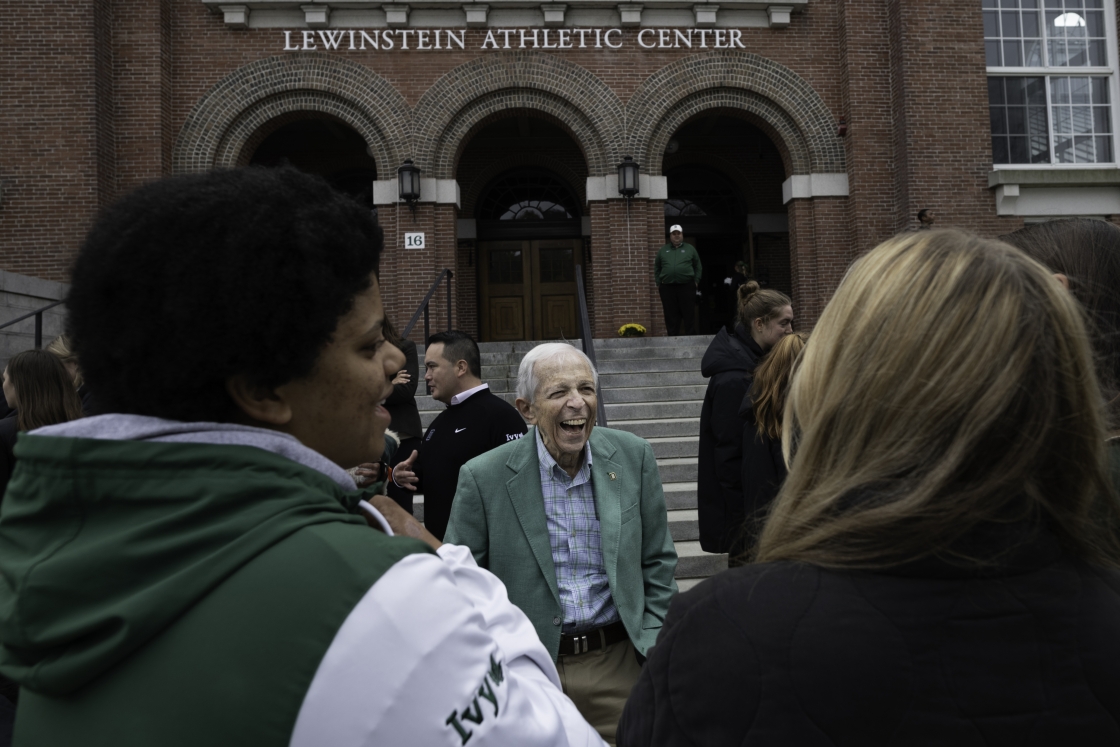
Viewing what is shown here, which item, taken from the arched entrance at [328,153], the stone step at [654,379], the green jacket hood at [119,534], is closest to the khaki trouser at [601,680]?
the green jacket hood at [119,534]

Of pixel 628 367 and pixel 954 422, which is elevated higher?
pixel 628 367

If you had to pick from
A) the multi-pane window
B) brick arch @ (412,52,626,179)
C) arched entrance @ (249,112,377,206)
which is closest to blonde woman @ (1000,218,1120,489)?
brick arch @ (412,52,626,179)

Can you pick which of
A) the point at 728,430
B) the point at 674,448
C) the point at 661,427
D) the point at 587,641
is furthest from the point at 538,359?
the point at 661,427

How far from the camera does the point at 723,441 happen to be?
14.9 feet

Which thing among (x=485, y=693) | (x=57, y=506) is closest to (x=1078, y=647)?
(x=485, y=693)

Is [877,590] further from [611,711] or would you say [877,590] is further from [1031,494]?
[611,711]

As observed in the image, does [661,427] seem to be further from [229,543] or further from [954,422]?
[229,543]

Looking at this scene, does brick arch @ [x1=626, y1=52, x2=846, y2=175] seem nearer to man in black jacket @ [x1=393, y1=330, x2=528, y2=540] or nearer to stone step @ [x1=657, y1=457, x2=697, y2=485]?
stone step @ [x1=657, y1=457, x2=697, y2=485]

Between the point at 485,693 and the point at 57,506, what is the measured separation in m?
0.54

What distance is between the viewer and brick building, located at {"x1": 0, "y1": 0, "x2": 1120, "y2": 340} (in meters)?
12.3

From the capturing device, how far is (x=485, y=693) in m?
0.91

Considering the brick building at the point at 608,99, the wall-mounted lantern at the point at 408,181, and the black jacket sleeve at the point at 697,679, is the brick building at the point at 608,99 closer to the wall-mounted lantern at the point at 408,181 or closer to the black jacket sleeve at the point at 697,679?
the wall-mounted lantern at the point at 408,181

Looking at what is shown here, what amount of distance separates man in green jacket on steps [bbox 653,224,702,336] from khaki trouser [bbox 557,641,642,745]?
10140mm

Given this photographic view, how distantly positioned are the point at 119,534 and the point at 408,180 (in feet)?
41.1
